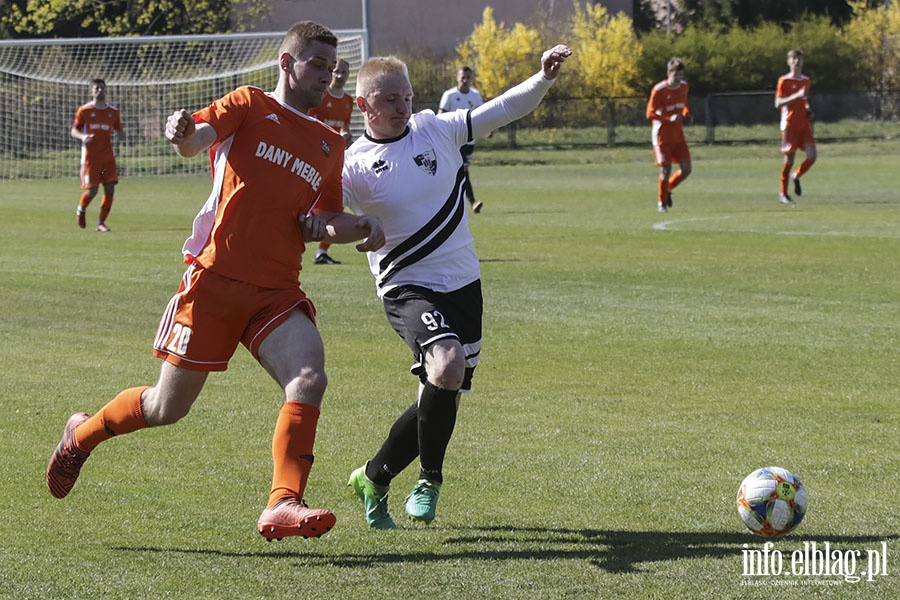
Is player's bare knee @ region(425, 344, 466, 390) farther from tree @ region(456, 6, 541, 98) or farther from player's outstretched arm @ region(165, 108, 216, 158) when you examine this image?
tree @ region(456, 6, 541, 98)

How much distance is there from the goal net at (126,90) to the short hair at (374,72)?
72.9 feet

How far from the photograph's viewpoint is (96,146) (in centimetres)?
2127

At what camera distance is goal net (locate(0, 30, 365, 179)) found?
2925 cm

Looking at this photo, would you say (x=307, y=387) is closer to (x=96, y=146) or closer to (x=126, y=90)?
(x=96, y=146)

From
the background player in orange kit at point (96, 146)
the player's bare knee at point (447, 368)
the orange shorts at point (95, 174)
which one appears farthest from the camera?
the orange shorts at point (95, 174)

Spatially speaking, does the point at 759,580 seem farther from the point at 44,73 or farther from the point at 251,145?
the point at 44,73

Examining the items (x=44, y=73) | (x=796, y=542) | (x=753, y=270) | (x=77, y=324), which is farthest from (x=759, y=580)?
(x=44, y=73)

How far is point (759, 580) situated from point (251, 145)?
8.44 feet

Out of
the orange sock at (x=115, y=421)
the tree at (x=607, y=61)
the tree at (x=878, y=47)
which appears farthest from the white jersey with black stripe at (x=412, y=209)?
the tree at (x=878, y=47)

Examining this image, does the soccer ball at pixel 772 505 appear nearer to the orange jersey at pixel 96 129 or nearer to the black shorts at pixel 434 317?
the black shorts at pixel 434 317

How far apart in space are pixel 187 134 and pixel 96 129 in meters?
17.1

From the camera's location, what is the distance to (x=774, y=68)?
5825 cm

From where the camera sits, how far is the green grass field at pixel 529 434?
4.94 meters

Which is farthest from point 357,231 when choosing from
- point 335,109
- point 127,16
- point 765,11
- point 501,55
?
point 765,11
